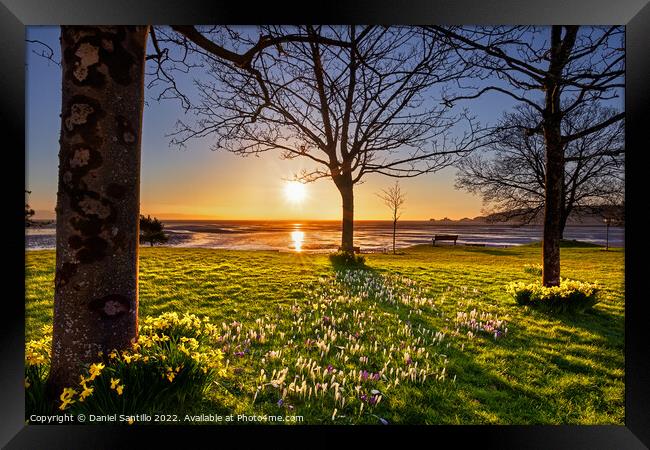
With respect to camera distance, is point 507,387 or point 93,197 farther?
point 507,387

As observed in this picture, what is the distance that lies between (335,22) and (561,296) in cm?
567

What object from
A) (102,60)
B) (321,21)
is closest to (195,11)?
(102,60)

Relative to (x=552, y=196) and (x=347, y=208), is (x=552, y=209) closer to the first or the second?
(x=552, y=196)

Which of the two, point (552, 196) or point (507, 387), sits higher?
point (552, 196)

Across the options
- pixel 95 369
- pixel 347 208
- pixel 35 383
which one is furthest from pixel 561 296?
pixel 35 383

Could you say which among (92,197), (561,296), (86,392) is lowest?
(86,392)

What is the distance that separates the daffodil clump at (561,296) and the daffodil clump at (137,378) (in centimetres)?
547

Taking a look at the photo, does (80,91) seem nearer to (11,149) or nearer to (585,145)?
(11,149)

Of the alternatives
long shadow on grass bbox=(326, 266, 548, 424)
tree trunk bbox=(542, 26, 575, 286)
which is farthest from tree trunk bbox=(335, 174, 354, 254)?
long shadow on grass bbox=(326, 266, 548, 424)

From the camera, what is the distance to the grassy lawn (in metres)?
3.04

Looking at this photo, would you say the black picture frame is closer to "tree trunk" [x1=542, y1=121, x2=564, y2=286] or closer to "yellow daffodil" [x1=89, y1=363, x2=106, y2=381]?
"yellow daffodil" [x1=89, y1=363, x2=106, y2=381]

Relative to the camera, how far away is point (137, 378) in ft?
8.48

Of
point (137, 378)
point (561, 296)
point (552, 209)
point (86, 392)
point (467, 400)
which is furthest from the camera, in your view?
point (552, 209)

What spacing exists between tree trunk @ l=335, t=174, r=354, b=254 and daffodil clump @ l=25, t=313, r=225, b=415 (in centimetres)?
678
